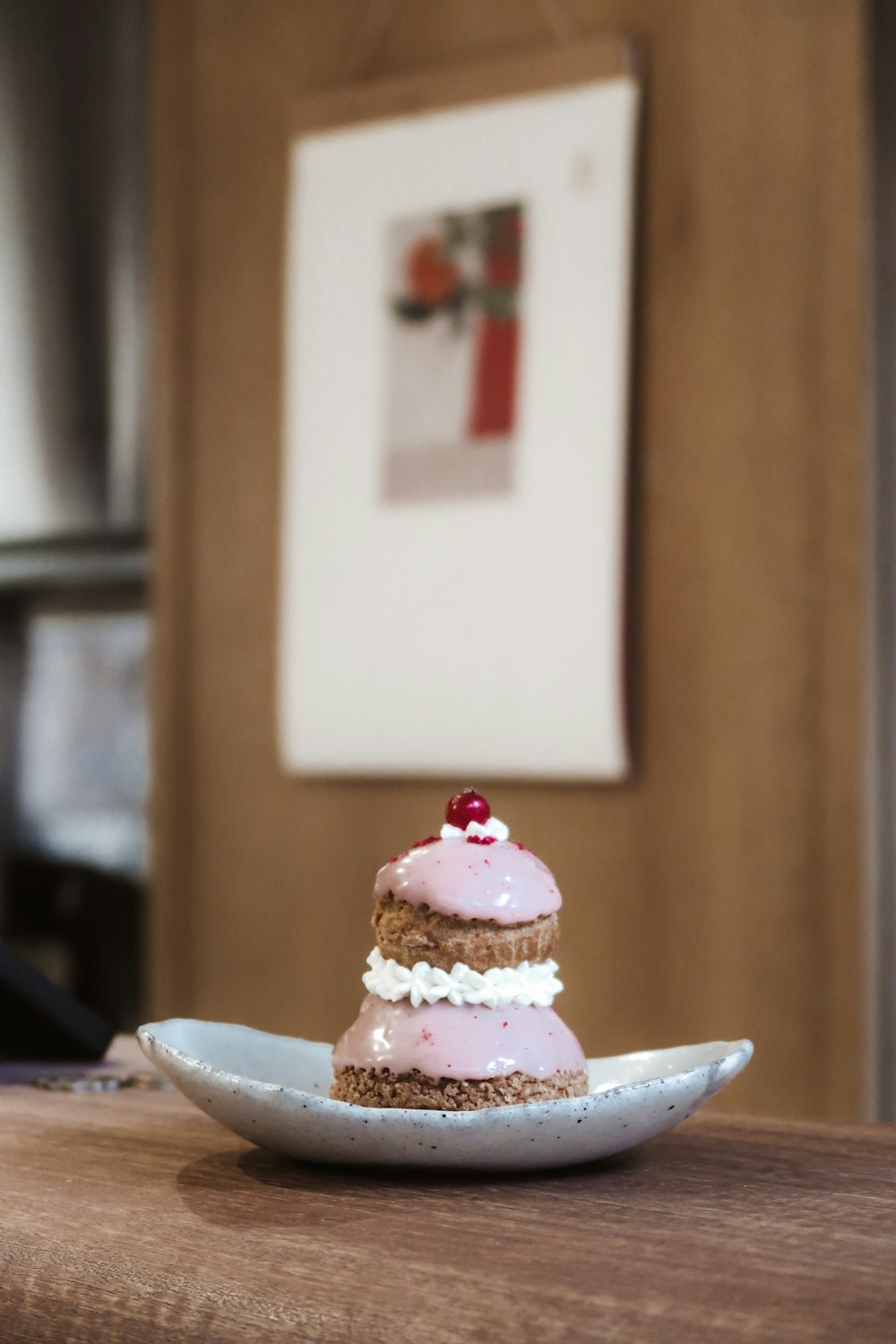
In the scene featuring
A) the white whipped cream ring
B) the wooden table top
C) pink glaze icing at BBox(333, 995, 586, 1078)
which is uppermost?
the white whipped cream ring

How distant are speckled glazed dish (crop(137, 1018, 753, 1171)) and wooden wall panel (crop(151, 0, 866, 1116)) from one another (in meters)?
1.38

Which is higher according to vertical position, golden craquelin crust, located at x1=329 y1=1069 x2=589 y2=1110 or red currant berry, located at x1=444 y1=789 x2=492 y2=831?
red currant berry, located at x1=444 y1=789 x2=492 y2=831

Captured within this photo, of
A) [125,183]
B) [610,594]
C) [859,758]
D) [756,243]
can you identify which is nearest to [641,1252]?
[859,758]

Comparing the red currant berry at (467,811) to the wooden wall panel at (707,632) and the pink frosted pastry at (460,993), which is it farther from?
the wooden wall panel at (707,632)

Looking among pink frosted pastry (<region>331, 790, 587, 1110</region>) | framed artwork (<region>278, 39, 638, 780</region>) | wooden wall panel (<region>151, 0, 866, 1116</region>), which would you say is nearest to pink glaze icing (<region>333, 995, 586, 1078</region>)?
pink frosted pastry (<region>331, 790, 587, 1110</region>)

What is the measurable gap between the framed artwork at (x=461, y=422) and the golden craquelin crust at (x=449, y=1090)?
1.46 m

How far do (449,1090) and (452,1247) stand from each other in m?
0.16

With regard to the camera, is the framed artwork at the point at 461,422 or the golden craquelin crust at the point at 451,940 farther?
the framed artwork at the point at 461,422

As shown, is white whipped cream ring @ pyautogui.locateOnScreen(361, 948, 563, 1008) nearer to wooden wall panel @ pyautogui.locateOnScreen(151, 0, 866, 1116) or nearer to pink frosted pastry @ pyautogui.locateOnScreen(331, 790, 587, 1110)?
pink frosted pastry @ pyautogui.locateOnScreen(331, 790, 587, 1110)

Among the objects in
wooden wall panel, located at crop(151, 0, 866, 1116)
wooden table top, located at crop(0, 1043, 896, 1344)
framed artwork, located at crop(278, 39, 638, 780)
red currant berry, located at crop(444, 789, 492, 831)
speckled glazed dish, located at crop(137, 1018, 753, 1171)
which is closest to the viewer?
wooden table top, located at crop(0, 1043, 896, 1344)

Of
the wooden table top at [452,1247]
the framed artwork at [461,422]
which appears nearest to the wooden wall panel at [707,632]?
the framed artwork at [461,422]

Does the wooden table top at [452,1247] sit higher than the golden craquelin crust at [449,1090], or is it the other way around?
the golden craquelin crust at [449,1090]

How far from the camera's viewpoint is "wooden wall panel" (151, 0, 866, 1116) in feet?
6.90

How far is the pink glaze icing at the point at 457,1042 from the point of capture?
0.79m
